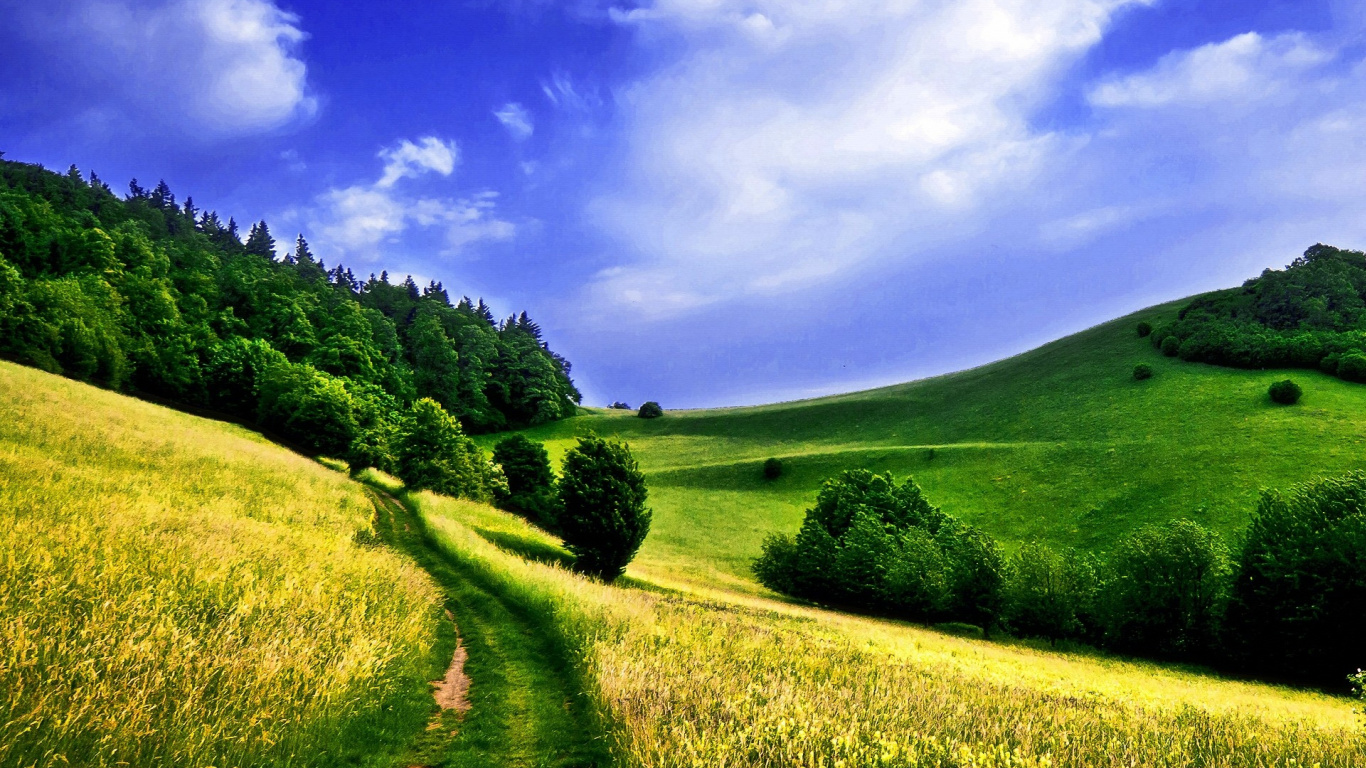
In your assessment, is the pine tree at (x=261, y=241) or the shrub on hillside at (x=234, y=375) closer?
the shrub on hillside at (x=234, y=375)

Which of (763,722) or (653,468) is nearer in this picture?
(763,722)

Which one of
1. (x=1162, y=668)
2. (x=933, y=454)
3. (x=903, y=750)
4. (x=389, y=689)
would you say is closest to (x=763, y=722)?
(x=903, y=750)

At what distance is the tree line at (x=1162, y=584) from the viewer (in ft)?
82.8

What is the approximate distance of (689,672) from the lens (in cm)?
915

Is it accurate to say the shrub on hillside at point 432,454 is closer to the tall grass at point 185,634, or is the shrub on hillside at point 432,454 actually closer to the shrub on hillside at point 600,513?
the shrub on hillside at point 600,513

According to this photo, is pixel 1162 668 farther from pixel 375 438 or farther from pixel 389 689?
pixel 375 438

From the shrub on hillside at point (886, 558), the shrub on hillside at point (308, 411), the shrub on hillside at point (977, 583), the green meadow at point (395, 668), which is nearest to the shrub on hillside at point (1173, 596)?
the green meadow at point (395, 668)

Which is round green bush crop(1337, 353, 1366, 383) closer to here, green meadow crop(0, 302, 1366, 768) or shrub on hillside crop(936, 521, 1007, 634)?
shrub on hillside crop(936, 521, 1007, 634)

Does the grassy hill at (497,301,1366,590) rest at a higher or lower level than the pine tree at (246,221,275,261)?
lower

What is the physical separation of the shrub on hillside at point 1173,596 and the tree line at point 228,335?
5297cm

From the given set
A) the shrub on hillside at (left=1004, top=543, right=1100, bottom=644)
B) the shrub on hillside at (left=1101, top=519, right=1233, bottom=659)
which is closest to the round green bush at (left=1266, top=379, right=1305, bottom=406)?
the shrub on hillside at (left=1101, top=519, right=1233, bottom=659)

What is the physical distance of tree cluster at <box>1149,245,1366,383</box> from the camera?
6316cm

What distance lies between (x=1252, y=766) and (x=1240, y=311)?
102 meters

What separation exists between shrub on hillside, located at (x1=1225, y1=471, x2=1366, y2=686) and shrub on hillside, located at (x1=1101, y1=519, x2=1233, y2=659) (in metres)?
1.19
